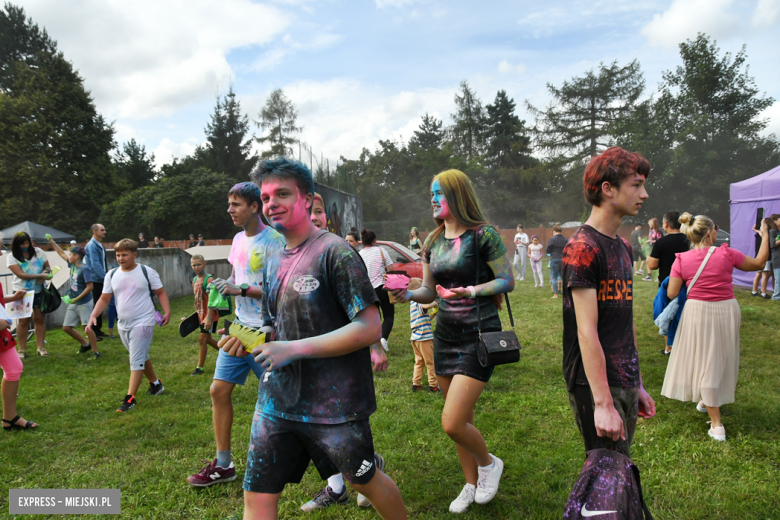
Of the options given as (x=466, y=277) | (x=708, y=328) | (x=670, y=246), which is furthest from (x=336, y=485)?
(x=670, y=246)

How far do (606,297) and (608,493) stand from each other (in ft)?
2.58

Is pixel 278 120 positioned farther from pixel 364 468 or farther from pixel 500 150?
pixel 364 468

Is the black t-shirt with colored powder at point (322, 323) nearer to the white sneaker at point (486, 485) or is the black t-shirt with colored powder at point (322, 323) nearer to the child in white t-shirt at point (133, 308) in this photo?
the white sneaker at point (486, 485)

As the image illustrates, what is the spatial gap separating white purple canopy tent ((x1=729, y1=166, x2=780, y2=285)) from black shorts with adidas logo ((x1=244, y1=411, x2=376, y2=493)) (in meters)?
13.3

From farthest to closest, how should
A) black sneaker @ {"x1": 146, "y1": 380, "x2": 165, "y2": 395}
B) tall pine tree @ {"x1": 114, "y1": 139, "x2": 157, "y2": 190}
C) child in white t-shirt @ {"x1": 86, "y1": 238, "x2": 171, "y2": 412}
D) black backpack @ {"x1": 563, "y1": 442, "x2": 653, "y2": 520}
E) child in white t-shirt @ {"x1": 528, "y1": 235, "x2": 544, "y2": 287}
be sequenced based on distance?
tall pine tree @ {"x1": 114, "y1": 139, "x2": 157, "y2": 190} < child in white t-shirt @ {"x1": 528, "y1": 235, "x2": 544, "y2": 287} < black sneaker @ {"x1": 146, "y1": 380, "x2": 165, "y2": 395} < child in white t-shirt @ {"x1": 86, "y1": 238, "x2": 171, "y2": 412} < black backpack @ {"x1": 563, "y1": 442, "x2": 653, "y2": 520}

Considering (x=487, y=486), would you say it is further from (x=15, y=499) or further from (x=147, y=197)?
(x=147, y=197)

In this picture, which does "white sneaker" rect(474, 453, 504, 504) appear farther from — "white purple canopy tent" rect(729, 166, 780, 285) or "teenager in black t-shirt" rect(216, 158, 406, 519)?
"white purple canopy tent" rect(729, 166, 780, 285)

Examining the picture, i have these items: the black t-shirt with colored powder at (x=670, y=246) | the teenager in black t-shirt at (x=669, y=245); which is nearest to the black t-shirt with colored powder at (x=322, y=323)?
the teenager in black t-shirt at (x=669, y=245)

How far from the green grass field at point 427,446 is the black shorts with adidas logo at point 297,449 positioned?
1366 millimetres

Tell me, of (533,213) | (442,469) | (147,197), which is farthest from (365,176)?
(442,469)

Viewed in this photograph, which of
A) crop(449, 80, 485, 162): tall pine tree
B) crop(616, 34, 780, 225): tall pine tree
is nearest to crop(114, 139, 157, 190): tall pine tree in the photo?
crop(449, 80, 485, 162): tall pine tree

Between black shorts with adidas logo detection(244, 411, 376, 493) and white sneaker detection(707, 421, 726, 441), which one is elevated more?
black shorts with adidas logo detection(244, 411, 376, 493)

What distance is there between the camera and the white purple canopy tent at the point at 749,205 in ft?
37.1

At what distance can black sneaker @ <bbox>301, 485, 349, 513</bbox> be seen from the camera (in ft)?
10.7
